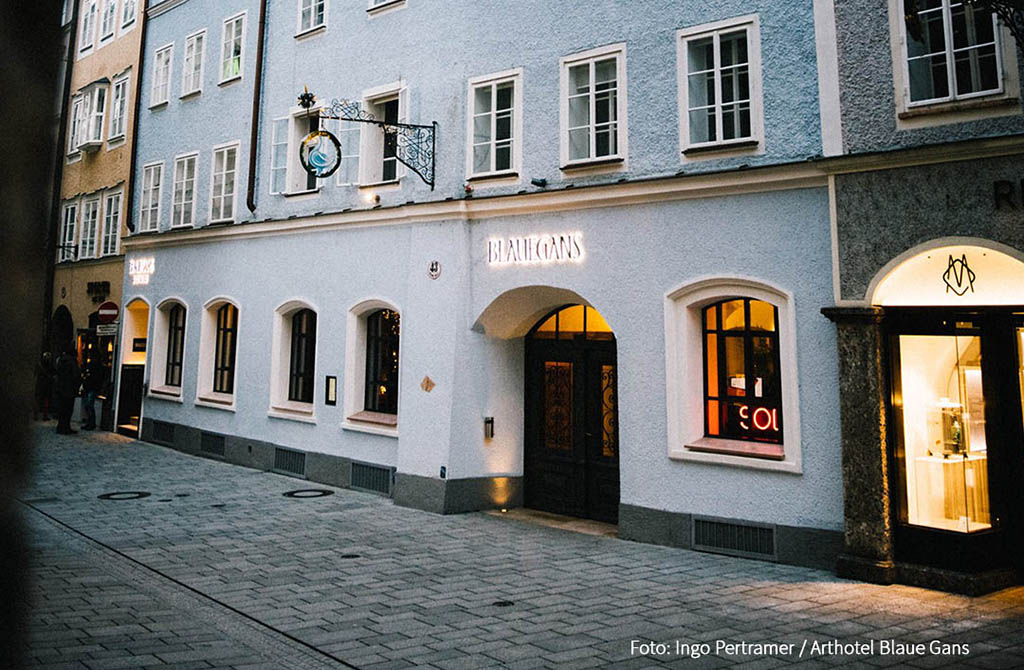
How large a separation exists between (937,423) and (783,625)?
3259mm

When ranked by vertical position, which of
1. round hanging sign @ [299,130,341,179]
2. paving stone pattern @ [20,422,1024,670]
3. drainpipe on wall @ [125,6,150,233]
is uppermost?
drainpipe on wall @ [125,6,150,233]

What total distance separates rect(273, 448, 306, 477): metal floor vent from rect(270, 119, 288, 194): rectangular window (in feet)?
18.2

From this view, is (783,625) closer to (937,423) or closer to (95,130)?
(937,423)

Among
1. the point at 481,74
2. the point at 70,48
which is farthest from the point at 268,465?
the point at 70,48

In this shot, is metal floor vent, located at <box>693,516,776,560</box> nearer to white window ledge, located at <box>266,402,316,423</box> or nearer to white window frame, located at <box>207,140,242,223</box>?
white window ledge, located at <box>266,402,316,423</box>


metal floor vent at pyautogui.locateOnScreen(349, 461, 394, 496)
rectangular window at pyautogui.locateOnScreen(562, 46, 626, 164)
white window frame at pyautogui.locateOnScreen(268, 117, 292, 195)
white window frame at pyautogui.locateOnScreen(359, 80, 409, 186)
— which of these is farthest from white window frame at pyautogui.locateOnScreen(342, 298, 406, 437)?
rectangular window at pyautogui.locateOnScreen(562, 46, 626, 164)

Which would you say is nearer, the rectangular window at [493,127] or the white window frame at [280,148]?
the rectangular window at [493,127]

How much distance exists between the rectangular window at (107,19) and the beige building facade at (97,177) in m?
0.03

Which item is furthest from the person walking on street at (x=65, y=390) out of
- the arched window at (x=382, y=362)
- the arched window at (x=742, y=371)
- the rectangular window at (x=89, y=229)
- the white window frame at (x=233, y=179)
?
the arched window at (x=742, y=371)

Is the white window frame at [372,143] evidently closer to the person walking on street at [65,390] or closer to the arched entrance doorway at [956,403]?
the arched entrance doorway at [956,403]

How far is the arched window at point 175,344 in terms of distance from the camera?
1947 centimetres

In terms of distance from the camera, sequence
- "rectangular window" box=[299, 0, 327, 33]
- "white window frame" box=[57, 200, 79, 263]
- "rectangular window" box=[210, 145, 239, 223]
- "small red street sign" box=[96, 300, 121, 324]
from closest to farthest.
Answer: "rectangular window" box=[299, 0, 327, 33] → "rectangular window" box=[210, 145, 239, 223] → "small red street sign" box=[96, 300, 121, 324] → "white window frame" box=[57, 200, 79, 263]

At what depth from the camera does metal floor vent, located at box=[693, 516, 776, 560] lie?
891cm

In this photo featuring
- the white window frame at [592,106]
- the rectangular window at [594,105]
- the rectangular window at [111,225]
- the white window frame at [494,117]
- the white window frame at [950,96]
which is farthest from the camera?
the rectangular window at [111,225]
